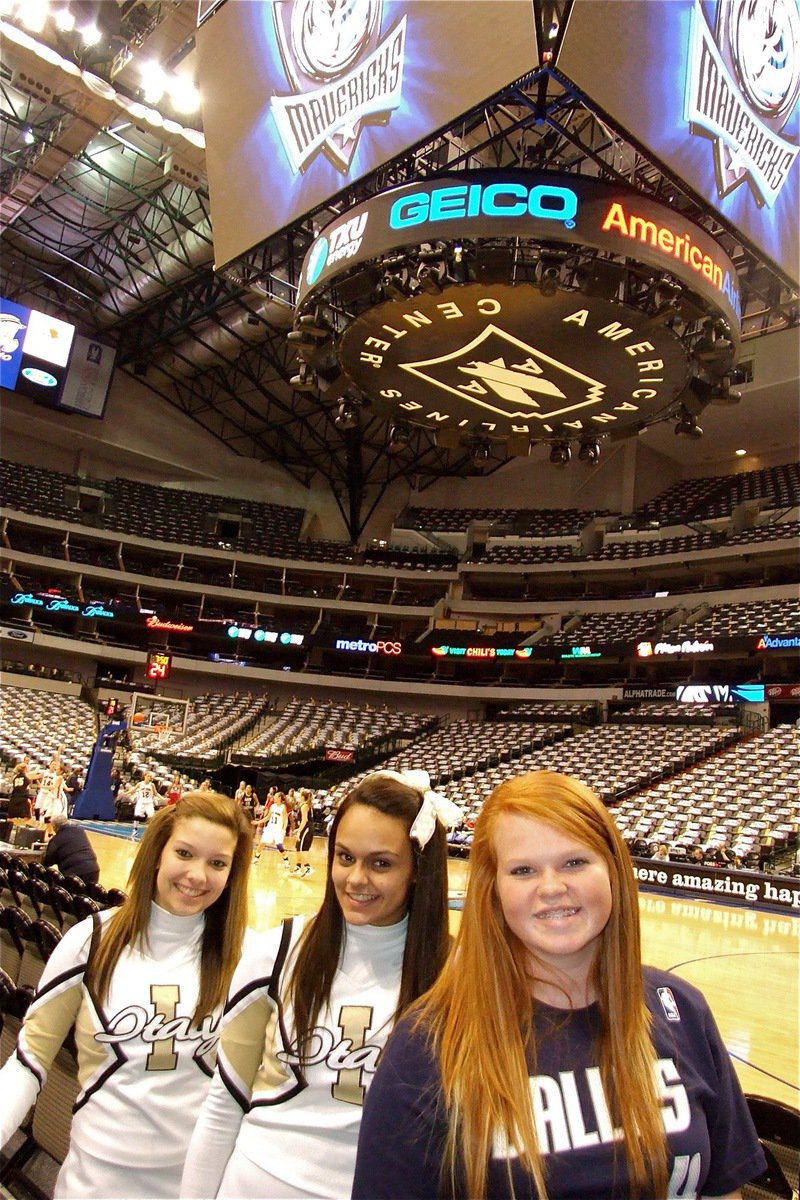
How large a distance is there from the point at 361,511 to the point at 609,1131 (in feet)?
145

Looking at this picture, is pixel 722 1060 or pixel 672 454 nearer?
pixel 722 1060

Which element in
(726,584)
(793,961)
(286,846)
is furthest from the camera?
(726,584)

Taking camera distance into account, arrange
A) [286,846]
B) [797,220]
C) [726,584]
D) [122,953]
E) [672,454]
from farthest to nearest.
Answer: [672,454] < [726,584] < [286,846] < [797,220] < [122,953]

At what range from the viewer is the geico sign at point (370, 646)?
3675cm

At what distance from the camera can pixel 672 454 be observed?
130 ft

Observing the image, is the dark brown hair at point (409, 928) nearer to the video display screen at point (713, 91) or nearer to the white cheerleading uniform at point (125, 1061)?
the white cheerleading uniform at point (125, 1061)

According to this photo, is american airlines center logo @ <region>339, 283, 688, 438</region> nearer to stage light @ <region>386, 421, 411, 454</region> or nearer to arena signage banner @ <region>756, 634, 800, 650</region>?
stage light @ <region>386, 421, 411, 454</region>

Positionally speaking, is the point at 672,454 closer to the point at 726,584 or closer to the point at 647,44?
the point at 726,584

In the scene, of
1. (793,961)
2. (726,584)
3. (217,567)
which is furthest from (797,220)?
(217,567)

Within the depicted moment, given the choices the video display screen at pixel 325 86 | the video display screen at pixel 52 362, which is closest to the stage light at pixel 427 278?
the video display screen at pixel 325 86

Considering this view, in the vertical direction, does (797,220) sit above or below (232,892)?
above

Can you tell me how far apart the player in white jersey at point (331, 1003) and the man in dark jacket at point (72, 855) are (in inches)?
242

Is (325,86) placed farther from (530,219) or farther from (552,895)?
(552,895)

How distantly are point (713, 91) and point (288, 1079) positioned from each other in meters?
8.71
